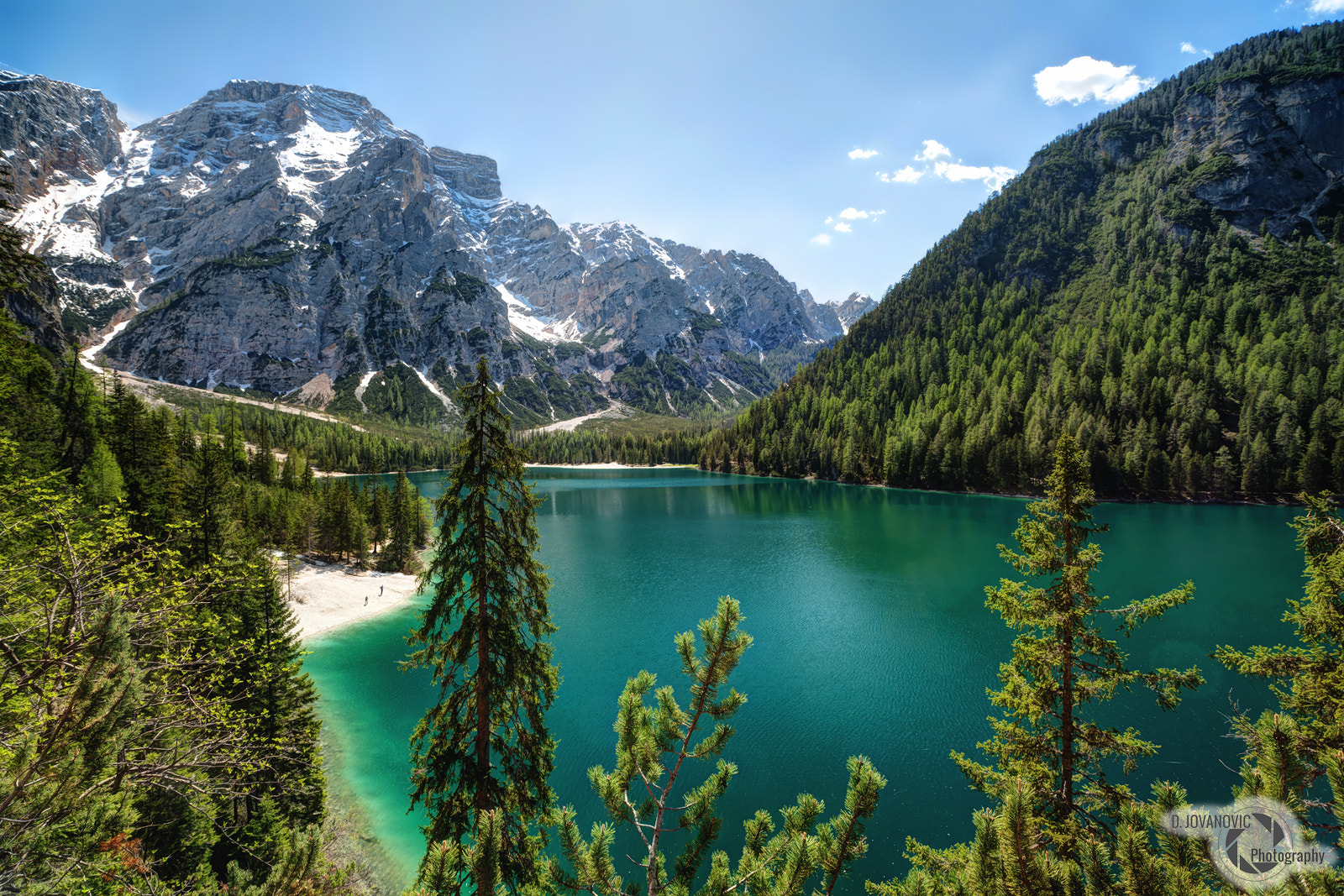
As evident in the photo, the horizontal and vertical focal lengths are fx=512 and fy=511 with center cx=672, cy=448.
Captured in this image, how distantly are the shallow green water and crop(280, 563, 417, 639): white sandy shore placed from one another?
8.71ft

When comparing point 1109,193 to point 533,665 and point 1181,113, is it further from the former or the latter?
point 533,665

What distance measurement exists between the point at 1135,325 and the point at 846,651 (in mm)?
127504

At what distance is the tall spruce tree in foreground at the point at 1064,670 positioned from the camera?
30.6 feet

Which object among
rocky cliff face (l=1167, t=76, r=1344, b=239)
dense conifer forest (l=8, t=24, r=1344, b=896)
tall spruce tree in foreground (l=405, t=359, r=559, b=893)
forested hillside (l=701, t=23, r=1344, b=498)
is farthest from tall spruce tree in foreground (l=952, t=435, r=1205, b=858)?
rocky cliff face (l=1167, t=76, r=1344, b=239)

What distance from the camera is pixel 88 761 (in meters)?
4.33

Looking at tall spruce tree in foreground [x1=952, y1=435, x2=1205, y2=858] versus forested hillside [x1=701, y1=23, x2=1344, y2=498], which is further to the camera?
forested hillside [x1=701, y1=23, x2=1344, y2=498]

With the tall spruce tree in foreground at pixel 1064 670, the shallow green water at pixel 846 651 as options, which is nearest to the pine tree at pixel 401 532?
the shallow green water at pixel 846 651

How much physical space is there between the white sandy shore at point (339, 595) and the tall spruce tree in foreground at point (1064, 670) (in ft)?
140

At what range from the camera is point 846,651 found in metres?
32.6

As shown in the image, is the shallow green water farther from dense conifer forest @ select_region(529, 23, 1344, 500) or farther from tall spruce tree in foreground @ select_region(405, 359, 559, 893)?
dense conifer forest @ select_region(529, 23, 1344, 500)

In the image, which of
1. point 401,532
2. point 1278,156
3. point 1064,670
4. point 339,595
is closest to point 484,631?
point 1064,670

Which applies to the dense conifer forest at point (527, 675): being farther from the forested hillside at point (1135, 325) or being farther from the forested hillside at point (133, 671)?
the forested hillside at point (1135, 325)

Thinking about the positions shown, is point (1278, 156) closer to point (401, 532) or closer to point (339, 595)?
point (401, 532)

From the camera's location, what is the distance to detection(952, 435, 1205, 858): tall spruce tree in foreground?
Answer: 9328mm
